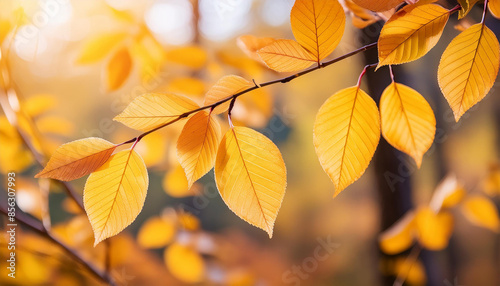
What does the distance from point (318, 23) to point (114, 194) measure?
130 mm

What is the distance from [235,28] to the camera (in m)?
0.96

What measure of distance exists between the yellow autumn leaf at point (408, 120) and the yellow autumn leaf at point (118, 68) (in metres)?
0.36

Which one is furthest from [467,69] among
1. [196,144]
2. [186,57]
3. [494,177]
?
[494,177]

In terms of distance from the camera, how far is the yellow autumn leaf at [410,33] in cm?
15

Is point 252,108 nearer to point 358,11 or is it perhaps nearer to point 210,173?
point 358,11

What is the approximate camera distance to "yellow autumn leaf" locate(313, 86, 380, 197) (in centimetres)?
16

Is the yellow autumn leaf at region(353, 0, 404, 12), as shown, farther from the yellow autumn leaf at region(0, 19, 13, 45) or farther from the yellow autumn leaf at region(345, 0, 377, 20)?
the yellow autumn leaf at region(0, 19, 13, 45)

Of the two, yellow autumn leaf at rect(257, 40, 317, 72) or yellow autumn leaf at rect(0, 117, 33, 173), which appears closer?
yellow autumn leaf at rect(257, 40, 317, 72)

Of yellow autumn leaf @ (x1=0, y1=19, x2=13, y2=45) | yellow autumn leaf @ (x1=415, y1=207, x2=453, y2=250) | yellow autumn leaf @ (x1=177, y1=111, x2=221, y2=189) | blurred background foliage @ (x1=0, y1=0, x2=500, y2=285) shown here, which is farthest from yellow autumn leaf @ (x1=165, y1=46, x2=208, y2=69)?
yellow autumn leaf @ (x1=415, y1=207, x2=453, y2=250)

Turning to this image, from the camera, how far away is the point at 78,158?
0.55ft

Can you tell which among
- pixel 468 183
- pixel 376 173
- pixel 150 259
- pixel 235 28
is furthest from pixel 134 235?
pixel 468 183

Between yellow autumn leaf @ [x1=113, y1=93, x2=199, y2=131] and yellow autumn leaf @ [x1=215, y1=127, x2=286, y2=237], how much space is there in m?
0.03

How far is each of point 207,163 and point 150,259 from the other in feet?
4.06

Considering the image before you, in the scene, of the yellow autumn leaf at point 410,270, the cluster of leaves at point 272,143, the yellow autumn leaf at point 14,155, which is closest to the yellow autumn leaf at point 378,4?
the cluster of leaves at point 272,143
